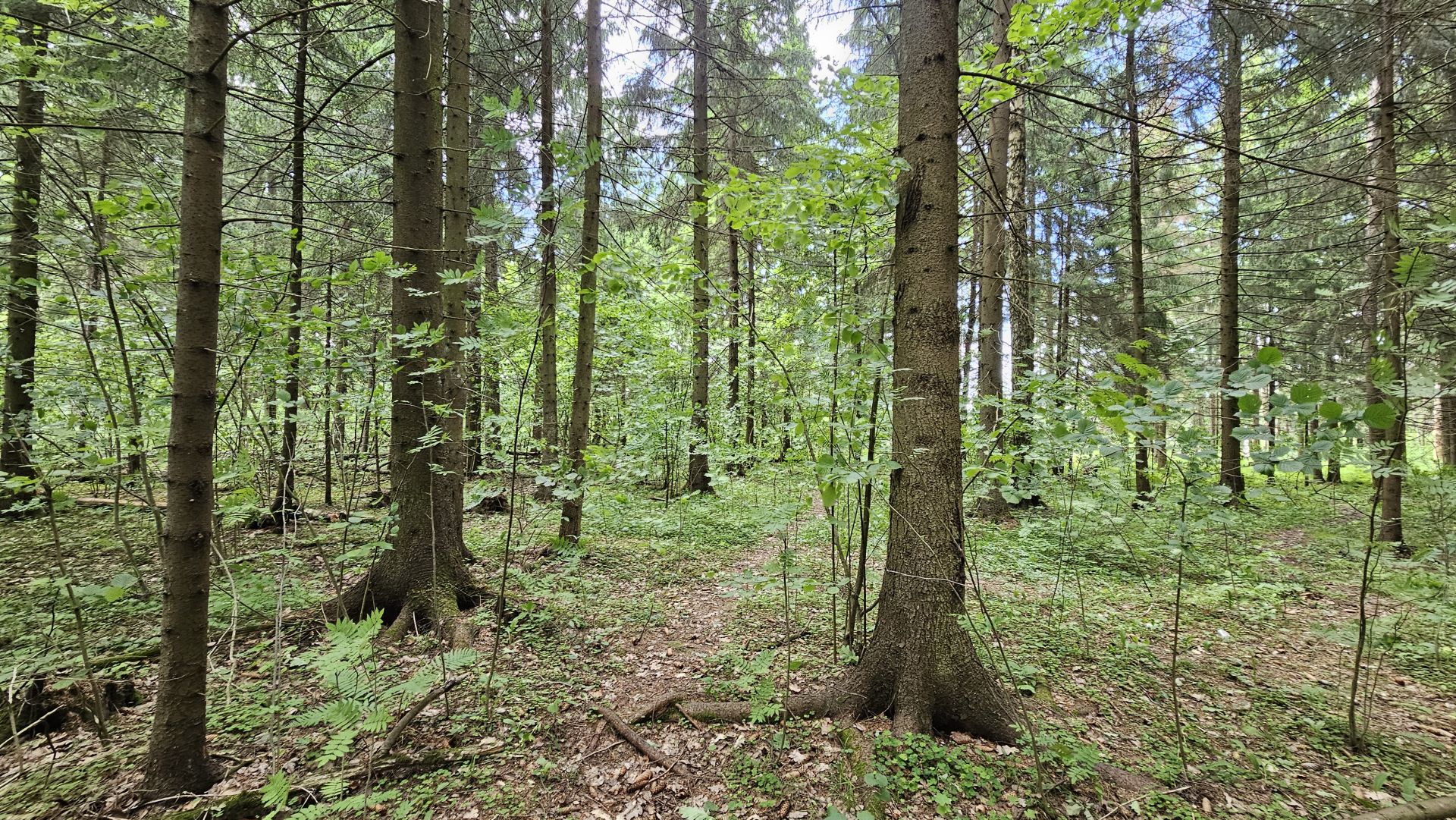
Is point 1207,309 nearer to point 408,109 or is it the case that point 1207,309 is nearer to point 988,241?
point 988,241

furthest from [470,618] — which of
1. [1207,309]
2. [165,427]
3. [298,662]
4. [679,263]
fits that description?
[1207,309]

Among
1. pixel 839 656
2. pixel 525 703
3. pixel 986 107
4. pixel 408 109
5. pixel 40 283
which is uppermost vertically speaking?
pixel 408 109

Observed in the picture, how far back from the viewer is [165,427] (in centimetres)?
352

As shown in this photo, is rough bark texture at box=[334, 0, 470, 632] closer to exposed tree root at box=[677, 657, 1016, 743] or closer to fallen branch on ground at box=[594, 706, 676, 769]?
fallen branch on ground at box=[594, 706, 676, 769]

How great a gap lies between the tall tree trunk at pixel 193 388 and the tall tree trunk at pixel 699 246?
19.9 ft

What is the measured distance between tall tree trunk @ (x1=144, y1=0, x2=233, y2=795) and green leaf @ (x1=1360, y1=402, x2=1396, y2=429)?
467 centimetres

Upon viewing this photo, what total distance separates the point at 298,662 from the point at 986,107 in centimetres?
505

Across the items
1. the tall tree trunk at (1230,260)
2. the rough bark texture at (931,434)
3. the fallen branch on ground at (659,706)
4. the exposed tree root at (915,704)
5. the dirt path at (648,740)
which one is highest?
→ the tall tree trunk at (1230,260)

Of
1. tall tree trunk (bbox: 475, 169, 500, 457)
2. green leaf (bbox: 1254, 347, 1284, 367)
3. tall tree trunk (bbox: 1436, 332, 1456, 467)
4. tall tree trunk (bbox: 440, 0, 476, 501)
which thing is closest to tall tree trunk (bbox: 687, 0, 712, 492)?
tall tree trunk (bbox: 475, 169, 500, 457)

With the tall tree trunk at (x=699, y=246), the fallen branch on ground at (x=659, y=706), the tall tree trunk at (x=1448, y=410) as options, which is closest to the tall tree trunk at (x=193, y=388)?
the fallen branch on ground at (x=659, y=706)

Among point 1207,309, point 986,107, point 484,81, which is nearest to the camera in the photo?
point 986,107

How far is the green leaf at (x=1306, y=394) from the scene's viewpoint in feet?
7.12

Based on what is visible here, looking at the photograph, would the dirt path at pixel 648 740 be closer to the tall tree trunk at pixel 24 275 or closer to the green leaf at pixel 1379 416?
the green leaf at pixel 1379 416

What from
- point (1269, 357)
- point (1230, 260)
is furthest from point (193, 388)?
point (1230, 260)
